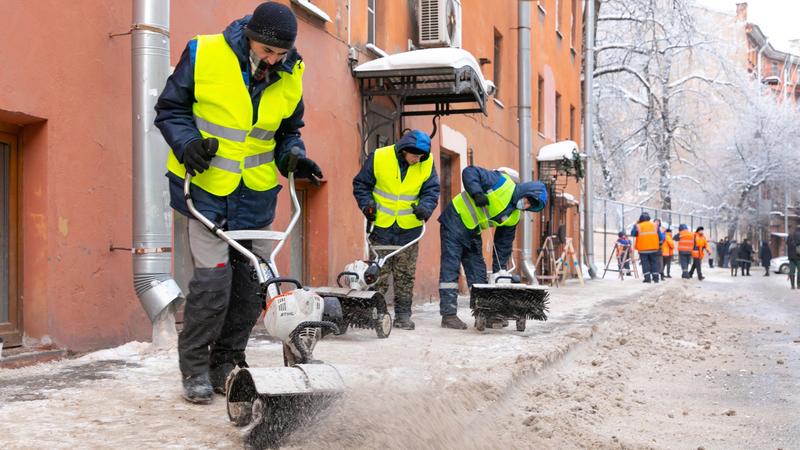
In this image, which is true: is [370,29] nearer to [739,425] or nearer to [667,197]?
[739,425]

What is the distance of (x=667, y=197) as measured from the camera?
44844 mm

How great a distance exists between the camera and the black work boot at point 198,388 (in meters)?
4.30

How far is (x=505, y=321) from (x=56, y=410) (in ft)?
16.5

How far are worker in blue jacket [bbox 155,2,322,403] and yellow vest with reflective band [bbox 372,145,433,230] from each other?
3864 mm

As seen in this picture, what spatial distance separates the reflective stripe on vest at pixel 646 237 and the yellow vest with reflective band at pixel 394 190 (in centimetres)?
1604

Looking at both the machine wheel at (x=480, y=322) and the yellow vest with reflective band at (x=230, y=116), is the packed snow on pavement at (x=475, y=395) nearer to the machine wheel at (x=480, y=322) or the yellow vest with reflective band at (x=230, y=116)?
the machine wheel at (x=480, y=322)

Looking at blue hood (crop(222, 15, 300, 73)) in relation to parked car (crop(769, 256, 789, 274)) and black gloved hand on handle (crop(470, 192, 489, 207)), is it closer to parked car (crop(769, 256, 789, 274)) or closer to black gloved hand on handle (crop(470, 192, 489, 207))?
black gloved hand on handle (crop(470, 192, 489, 207))

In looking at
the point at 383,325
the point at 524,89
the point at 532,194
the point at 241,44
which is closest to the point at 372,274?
the point at 383,325

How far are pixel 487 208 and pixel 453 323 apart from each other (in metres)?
1.17

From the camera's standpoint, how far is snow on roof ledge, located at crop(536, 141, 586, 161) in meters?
20.6

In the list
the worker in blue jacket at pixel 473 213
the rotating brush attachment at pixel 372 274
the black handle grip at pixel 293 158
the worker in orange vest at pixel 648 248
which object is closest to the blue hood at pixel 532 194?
the worker in blue jacket at pixel 473 213

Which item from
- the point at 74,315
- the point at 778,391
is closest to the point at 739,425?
the point at 778,391

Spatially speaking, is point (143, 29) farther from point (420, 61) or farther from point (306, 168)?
point (420, 61)

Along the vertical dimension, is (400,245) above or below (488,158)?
below
